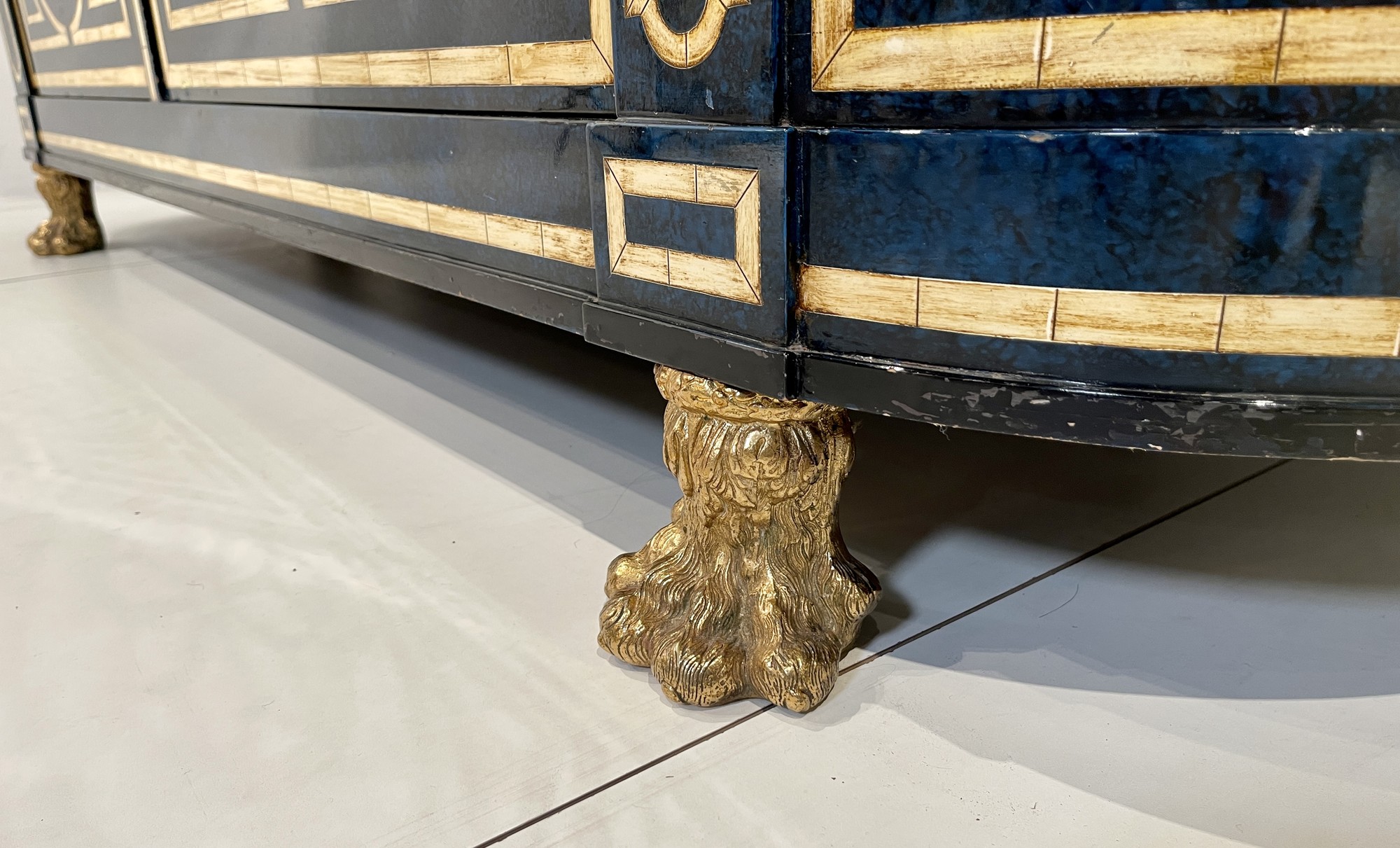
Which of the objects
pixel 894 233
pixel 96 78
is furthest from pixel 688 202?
pixel 96 78

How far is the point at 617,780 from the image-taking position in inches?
30.0

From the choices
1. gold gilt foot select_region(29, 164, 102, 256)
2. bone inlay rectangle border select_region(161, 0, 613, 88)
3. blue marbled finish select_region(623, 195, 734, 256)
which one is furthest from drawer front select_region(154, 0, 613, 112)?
gold gilt foot select_region(29, 164, 102, 256)

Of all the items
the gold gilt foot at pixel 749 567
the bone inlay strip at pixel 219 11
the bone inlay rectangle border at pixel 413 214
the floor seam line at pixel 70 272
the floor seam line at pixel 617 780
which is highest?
the bone inlay strip at pixel 219 11

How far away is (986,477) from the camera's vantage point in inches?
50.5

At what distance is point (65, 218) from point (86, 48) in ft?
3.01

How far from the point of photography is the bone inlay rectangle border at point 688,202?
75 cm

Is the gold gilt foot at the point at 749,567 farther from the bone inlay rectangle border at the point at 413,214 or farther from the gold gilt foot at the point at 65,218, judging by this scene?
the gold gilt foot at the point at 65,218

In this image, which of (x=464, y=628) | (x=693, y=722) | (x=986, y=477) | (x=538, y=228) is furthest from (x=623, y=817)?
(x=986, y=477)

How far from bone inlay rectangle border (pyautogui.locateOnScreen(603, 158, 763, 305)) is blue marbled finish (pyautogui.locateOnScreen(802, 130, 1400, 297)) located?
7 centimetres

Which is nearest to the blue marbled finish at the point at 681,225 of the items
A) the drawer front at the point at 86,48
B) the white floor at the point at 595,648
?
the white floor at the point at 595,648

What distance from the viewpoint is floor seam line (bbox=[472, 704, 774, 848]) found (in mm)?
711

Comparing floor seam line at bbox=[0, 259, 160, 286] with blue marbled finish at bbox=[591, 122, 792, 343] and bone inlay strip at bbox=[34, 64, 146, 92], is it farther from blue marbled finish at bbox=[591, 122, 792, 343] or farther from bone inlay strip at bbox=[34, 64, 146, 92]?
blue marbled finish at bbox=[591, 122, 792, 343]

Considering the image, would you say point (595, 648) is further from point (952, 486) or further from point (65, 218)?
point (65, 218)

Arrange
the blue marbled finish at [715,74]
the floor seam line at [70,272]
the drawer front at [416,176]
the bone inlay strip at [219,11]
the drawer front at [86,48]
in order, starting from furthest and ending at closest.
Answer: the floor seam line at [70,272] → the drawer front at [86,48] → the bone inlay strip at [219,11] → the drawer front at [416,176] → the blue marbled finish at [715,74]
